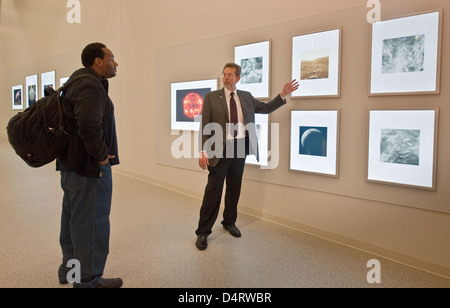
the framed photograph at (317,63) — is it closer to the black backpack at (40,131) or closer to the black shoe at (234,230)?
the black shoe at (234,230)

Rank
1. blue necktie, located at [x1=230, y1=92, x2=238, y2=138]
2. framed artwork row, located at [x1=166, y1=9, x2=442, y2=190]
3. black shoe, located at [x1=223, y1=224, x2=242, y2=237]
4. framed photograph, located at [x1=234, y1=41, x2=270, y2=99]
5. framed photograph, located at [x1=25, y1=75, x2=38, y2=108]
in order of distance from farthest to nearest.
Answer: framed photograph, located at [x1=25, y1=75, x2=38, y2=108] < framed photograph, located at [x1=234, y1=41, x2=270, y2=99] < black shoe, located at [x1=223, y1=224, x2=242, y2=237] < blue necktie, located at [x1=230, y1=92, x2=238, y2=138] < framed artwork row, located at [x1=166, y1=9, x2=442, y2=190]

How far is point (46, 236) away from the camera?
143 inches

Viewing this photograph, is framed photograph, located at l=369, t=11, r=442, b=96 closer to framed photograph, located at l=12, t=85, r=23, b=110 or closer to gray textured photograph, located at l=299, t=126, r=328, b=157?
gray textured photograph, located at l=299, t=126, r=328, b=157

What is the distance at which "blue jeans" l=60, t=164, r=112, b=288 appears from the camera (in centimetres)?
222

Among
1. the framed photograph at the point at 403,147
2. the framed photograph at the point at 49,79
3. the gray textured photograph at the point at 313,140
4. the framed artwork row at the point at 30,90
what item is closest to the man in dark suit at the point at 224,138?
the gray textured photograph at the point at 313,140

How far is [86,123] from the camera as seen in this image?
6.75 ft

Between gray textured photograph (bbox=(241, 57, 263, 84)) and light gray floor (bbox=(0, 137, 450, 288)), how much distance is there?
1.91 metres

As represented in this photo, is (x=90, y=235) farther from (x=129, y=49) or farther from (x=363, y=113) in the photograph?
(x=129, y=49)

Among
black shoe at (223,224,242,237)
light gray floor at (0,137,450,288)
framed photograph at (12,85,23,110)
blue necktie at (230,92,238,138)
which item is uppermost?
framed photograph at (12,85,23,110)

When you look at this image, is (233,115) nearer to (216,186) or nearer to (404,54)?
(216,186)

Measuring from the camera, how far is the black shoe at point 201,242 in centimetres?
336

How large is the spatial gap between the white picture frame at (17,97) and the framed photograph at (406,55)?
1226cm

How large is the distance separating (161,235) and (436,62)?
3.34 metres

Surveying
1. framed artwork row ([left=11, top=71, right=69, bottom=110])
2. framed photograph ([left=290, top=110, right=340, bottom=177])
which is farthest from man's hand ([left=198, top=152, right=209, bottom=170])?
framed artwork row ([left=11, top=71, right=69, bottom=110])
